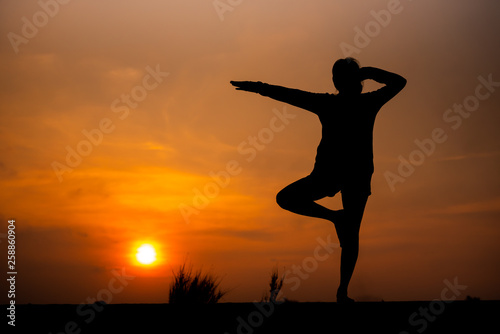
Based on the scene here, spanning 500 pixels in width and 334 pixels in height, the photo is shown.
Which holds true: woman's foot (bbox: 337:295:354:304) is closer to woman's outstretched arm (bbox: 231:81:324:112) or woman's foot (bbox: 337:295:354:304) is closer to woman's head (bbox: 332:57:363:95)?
woman's outstretched arm (bbox: 231:81:324:112)

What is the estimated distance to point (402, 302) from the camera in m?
4.23

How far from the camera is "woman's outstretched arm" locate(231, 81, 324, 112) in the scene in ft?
13.9

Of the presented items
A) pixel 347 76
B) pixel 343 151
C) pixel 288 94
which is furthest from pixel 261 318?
pixel 347 76

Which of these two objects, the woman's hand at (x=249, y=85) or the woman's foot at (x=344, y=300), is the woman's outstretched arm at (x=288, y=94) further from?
the woman's foot at (x=344, y=300)

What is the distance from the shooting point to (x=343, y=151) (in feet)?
14.1

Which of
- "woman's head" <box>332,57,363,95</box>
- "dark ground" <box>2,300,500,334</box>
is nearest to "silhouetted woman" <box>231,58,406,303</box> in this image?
"woman's head" <box>332,57,363,95</box>

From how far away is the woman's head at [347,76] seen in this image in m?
4.39

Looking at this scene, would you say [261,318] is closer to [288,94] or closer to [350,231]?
[350,231]

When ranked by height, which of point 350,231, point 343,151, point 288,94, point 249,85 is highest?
point 249,85

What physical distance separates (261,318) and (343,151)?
1.40 metres

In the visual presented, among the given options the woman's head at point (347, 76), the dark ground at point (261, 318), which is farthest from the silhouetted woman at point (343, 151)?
the dark ground at point (261, 318)

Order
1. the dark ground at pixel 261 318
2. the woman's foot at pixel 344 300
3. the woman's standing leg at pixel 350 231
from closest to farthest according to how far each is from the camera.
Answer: the dark ground at pixel 261 318 < the woman's foot at pixel 344 300 < the woman's standing leg at pixel 350 231

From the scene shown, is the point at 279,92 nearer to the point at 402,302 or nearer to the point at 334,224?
the point at 334,224

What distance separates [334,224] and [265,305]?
0.84 metres
